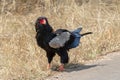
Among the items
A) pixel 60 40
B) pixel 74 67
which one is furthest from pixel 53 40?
pixel 74 67

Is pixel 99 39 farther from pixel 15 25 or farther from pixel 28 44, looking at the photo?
pixel 15 25

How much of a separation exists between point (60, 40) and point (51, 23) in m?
2.85

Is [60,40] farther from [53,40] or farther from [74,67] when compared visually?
[74,67]

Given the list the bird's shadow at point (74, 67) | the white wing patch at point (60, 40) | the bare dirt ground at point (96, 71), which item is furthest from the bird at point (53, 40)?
the bare dirt ground at point (96, 71)

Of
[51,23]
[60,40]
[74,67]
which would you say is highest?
[60,40]

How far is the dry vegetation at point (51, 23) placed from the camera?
616 centimetres

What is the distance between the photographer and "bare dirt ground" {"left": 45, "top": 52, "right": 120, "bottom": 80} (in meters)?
5.63

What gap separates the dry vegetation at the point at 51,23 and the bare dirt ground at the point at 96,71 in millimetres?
264

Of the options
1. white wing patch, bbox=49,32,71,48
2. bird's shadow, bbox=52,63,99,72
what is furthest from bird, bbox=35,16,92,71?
bird's shadow, bbox=52,63,99,72

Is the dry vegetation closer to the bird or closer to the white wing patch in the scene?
the bird

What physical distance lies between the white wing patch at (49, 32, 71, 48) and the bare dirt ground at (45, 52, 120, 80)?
1.53 ft

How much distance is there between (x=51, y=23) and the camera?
8.70m

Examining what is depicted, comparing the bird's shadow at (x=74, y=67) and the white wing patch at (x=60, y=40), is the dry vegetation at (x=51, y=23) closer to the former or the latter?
the bird's shadow at (x=74, y=67)

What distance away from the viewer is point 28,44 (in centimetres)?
718
